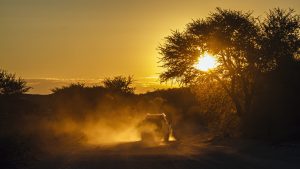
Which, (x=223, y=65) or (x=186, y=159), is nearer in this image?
(x=186, y=159)

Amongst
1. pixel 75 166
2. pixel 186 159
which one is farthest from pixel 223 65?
pixel 75 166

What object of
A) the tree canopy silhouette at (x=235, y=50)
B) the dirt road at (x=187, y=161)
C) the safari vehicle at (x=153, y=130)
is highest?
the tree canopy silhouette at (x=235, y=50)

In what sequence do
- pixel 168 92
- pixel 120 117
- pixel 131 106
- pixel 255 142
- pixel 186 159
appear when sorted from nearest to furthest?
pixel 186 159 < pixel 255 142 < pixel 120 117 < pixel 131 106 < pixel 168 92

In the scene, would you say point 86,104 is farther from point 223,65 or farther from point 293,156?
point 293,156

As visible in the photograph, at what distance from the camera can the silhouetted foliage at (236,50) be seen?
37.9 m

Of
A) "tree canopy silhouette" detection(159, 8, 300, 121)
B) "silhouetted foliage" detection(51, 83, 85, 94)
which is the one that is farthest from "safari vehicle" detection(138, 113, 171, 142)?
"silhouetted foliage" detection(51, 83, 85, 94)

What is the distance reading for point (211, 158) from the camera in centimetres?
2359

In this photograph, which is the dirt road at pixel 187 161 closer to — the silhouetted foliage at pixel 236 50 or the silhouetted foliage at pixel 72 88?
the silhouetted foliage at pixel 236 50

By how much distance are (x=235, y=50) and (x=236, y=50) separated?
0.28 ft

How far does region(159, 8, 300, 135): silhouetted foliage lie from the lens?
37.9 metres

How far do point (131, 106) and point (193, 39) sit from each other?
34.0m

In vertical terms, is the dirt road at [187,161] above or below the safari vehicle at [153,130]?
below

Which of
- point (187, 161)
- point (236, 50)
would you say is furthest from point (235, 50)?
point (187, 161)

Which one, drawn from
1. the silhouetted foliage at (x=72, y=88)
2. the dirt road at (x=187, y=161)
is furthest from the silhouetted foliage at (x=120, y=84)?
the dirt road at (x=187, y=161)
